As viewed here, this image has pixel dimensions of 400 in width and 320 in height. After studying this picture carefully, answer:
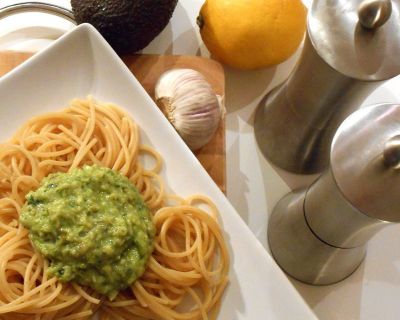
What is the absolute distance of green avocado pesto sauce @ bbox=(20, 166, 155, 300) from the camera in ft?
2.71

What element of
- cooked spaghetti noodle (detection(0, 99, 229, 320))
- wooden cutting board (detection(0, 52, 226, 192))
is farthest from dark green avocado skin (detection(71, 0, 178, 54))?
cooked spaghetti noodle (detection(0, 99, 229, 320))

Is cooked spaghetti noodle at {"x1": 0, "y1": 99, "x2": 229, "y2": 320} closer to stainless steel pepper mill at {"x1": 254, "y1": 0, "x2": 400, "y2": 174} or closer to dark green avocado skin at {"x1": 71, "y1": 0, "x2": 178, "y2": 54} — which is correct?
dark green avocado skin at {"x1": 71, "y1": 0, "x2": 178, "y2": 54}

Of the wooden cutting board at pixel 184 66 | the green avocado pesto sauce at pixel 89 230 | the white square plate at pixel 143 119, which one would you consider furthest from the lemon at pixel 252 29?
the green avocado pesto sauce at pixel 89 230

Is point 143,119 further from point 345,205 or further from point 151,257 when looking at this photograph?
point 345,205

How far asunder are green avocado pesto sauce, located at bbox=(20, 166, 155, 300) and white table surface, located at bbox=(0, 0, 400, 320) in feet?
1.01

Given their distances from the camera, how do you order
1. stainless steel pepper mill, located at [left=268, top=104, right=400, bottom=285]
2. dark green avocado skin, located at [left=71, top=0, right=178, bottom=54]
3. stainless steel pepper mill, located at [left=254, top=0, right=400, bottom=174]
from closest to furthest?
stainless steel pepper mill, located at [left=268, top=104, right=400, bottom=285]
stainless steel pepper mill, located at [left=254, top=0, right=400, bottom=174]
dark green avocado skin, located at [left=71, top=0, right=178, bottom=54]

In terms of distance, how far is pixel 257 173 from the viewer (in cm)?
114

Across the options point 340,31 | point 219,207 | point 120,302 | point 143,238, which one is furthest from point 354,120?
point 120,302

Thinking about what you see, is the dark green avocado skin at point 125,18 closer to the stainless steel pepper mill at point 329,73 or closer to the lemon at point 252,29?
the lemon at point 252,29

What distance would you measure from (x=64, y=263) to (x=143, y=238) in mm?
135

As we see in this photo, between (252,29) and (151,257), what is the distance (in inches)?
19.7

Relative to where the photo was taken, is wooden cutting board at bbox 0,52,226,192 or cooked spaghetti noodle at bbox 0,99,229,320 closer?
cooked spaghetti noodle at bbox 0,99,229,320

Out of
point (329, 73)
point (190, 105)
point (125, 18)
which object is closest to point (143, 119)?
point (190, 105)

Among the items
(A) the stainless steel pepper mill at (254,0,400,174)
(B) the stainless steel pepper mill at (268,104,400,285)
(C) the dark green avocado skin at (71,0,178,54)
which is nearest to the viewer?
(B) the stainless steel pepper mill at (268,104,400,285)
